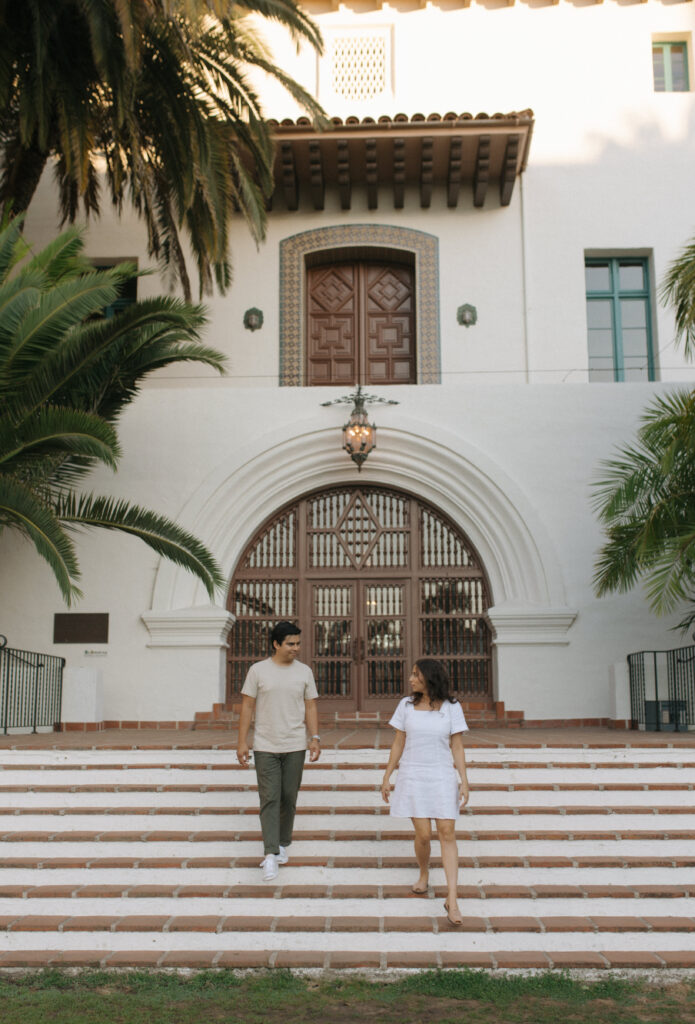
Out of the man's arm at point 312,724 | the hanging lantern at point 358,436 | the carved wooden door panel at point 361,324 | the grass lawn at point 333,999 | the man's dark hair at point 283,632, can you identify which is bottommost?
the grass lawn at point 333,999

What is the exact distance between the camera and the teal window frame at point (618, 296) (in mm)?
14508

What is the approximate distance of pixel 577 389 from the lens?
43.7 feet

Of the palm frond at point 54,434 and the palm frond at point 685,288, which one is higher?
the palm frond at point 685,288

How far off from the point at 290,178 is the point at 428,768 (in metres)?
10.3

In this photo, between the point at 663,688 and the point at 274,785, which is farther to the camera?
the point at 663,688

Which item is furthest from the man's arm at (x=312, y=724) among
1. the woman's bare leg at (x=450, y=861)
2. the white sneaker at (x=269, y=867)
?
the woman's bare leg at (x=450, y=861)

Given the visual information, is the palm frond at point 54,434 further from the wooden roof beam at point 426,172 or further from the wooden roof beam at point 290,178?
the wooden roof beam at point 426,172

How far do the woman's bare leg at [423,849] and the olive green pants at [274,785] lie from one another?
3.05 feet

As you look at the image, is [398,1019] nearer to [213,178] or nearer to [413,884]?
[413,884]

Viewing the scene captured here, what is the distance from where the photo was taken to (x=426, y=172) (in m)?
14.3

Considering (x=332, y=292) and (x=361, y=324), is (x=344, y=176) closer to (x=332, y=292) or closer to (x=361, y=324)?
(x=332, y=292)

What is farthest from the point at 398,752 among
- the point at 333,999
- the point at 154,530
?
the point at 154,530

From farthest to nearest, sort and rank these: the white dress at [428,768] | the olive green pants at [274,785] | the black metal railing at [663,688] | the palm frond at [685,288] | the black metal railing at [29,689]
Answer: the black metal railing at [663,688] < the black metal railing at [29,689] < the palm frond at [685,288] < the olive green pants at [274,785] < the white dress at [428,768]

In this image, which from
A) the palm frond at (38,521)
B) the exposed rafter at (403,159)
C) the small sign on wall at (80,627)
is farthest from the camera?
the exposed rafter at (403,159)
